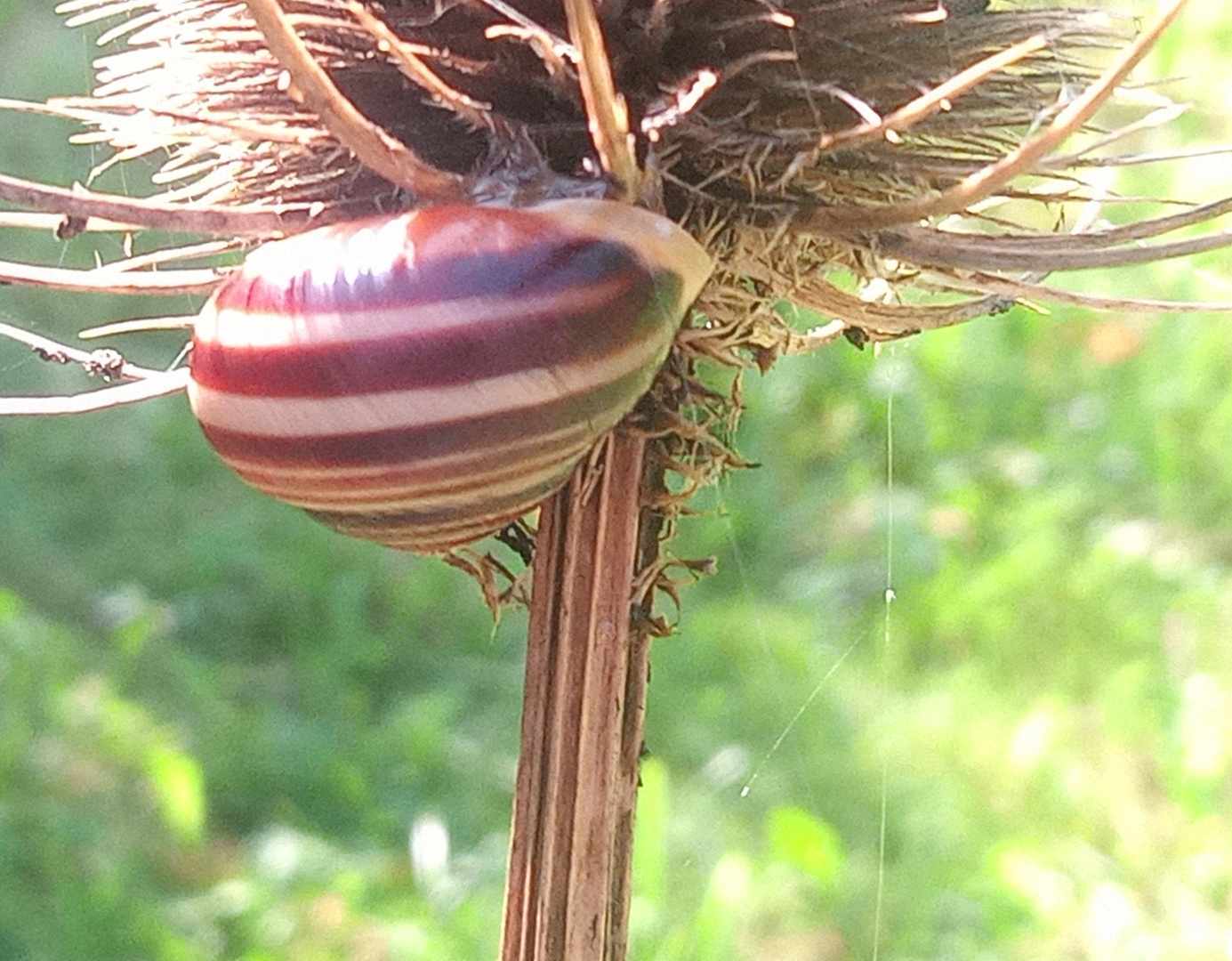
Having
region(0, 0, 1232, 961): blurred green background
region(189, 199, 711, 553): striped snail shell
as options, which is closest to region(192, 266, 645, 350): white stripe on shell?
region(189, 199, 711, 553): striped snail shell

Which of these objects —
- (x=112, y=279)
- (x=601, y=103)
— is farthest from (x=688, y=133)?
(x=112, y=279)

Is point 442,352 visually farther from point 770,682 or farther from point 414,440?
point 770,682

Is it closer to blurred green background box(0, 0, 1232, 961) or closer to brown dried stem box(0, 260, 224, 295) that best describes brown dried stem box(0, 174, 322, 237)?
brown dried stem box(0, 260, 224, 295)

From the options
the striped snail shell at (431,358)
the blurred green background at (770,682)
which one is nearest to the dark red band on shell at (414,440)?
the striped snail shell at (431,358)

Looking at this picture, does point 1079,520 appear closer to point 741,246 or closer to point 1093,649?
point 1093,649

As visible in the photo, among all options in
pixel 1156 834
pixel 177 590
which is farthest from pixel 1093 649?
pixel 177 590

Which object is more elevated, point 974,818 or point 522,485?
point 522,485

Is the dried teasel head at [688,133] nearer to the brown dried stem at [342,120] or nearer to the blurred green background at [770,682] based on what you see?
the brown dried stem at [342,120]
